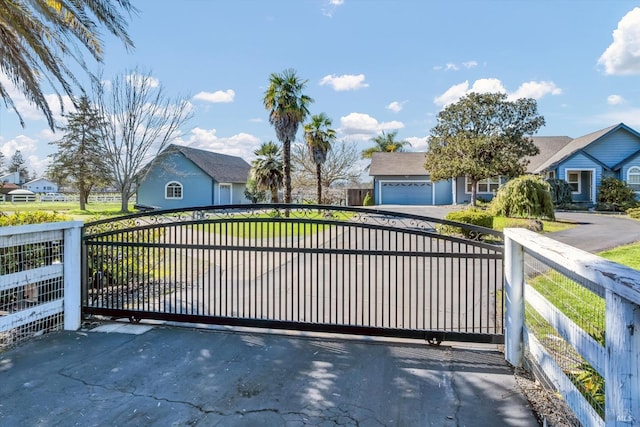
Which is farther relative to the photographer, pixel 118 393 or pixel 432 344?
pixel 432 344

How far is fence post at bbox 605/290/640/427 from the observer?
1644 millimetres

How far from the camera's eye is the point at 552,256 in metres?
2.54

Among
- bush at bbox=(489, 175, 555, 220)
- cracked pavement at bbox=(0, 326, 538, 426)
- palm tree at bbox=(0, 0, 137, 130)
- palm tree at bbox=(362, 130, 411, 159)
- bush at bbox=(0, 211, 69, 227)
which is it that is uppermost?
palm tree at bbox=(362, 130, 411, 159)

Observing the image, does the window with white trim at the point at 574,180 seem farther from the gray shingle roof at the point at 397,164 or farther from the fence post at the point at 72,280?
the fence post at the point at 72,280

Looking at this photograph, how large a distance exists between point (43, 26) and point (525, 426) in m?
8.12

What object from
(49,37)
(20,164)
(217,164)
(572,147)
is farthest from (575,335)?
(20,164)

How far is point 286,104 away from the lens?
2089 cm

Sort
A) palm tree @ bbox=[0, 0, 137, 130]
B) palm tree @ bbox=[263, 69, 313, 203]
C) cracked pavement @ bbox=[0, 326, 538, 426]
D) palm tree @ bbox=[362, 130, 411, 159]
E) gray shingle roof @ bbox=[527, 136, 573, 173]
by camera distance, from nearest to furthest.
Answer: cracked pavement @ bbox=[0, 326, 538, 426], palm tree @ bbox=[0, 0, 137, 130], palm tree @ bbox=[263, 69, 313, 203], gray shingle roof @ bbox=[527, 136, 573, 173], palm tree @ bbox=[362, 130, 411, 159]

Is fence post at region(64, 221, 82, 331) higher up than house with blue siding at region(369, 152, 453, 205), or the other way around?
house with blue siding at region(369, 152, 453, 205)

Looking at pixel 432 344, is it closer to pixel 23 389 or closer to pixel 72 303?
pixel 23 389

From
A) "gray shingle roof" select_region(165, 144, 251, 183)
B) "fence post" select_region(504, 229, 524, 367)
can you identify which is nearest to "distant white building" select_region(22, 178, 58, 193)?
"gray shingle roof" select_region(165, 144, 251, 183)

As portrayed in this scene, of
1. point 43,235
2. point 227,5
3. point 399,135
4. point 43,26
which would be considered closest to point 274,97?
point 227,5

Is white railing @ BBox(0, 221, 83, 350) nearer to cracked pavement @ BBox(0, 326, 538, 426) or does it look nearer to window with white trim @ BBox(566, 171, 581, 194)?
cracked pavement @ BBox(0, 326, 538, 426)

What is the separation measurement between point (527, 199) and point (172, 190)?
1016 inches
